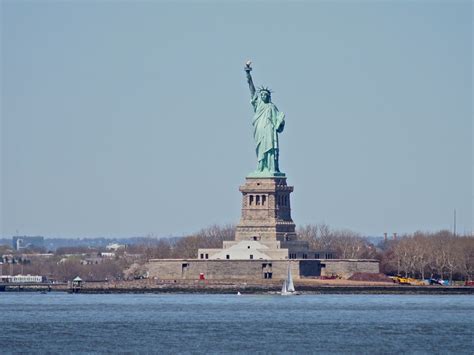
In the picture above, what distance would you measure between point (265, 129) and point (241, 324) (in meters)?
44.7

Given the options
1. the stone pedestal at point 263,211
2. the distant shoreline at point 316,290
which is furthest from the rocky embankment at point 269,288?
the stone pedestal at point 263,211

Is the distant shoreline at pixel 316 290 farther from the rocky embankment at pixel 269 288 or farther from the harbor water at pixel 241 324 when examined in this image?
the harbor water at pixel 241 324

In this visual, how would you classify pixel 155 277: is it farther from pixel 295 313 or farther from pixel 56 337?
pixel 56 337

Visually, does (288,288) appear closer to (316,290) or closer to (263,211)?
(316,290)

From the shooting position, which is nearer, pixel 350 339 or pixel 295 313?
pixel 350 339

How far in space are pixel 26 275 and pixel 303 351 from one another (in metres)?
102

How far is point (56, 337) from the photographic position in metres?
84.2

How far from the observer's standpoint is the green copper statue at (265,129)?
135m

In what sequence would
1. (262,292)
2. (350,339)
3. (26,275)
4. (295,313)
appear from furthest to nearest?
1. (26,275)
2. (262,292)
3. (295,313)
4. (350,339)

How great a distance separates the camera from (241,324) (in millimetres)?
91875

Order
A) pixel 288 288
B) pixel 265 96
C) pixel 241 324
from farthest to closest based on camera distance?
pixel 265 96 → pixel 288 288 → pixel 241 324

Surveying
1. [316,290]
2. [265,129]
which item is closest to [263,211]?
[265,129]

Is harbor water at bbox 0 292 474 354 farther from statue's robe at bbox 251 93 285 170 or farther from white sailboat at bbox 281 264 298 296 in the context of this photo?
statue's robe at bbox 251 93 285 170

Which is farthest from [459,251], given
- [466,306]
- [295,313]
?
[295,313]
